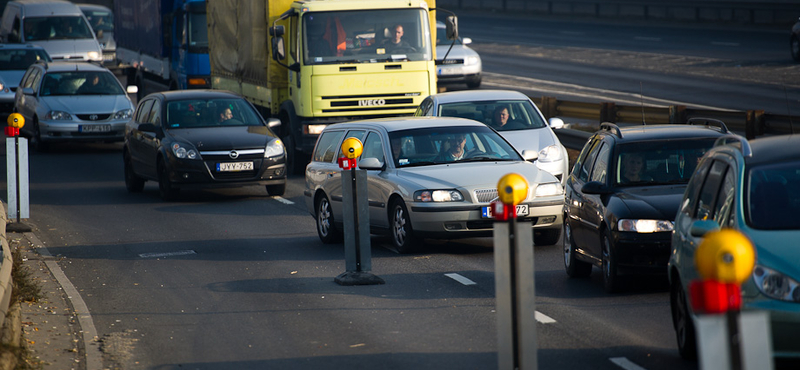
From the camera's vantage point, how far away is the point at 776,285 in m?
6.22

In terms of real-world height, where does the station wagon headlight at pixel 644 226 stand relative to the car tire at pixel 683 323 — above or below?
above

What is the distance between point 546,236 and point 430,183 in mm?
1578

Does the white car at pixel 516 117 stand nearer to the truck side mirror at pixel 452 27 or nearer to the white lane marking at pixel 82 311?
the truck side mirror at pixel 452 27

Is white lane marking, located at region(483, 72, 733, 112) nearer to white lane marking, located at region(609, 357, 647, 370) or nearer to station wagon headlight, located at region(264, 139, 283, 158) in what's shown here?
station wagon headlight, located at region(264, 139, 283, 158)

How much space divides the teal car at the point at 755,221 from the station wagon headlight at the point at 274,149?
11.1 metres

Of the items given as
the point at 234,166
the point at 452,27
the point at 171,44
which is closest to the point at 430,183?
the point at 234,166

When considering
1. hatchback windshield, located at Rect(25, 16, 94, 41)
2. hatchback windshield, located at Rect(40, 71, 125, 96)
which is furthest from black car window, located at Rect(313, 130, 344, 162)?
hatchback windshield, located at Rect(25, 16, 94, 41)

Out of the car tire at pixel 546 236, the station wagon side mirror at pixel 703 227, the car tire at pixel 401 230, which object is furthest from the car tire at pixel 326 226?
the station wagon side mirror at pixel 703 227

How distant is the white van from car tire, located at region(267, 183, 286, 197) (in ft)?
73.5

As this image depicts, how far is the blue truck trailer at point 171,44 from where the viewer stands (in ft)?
92.9

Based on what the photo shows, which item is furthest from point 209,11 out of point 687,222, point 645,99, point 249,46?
point 687,222

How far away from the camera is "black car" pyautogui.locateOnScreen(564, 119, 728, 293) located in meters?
9.73

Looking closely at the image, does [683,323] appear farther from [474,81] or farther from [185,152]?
[474,81]

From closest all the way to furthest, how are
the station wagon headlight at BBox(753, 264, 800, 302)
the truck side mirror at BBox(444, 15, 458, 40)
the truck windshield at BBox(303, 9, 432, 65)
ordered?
1. the station wagon headlight at BBox(753, 264, 800, 302)
2. the truck windshield at BBox(303, 9, 432, 65)
3. the truck side mirror at BBox(444, 15, 458, 40)
